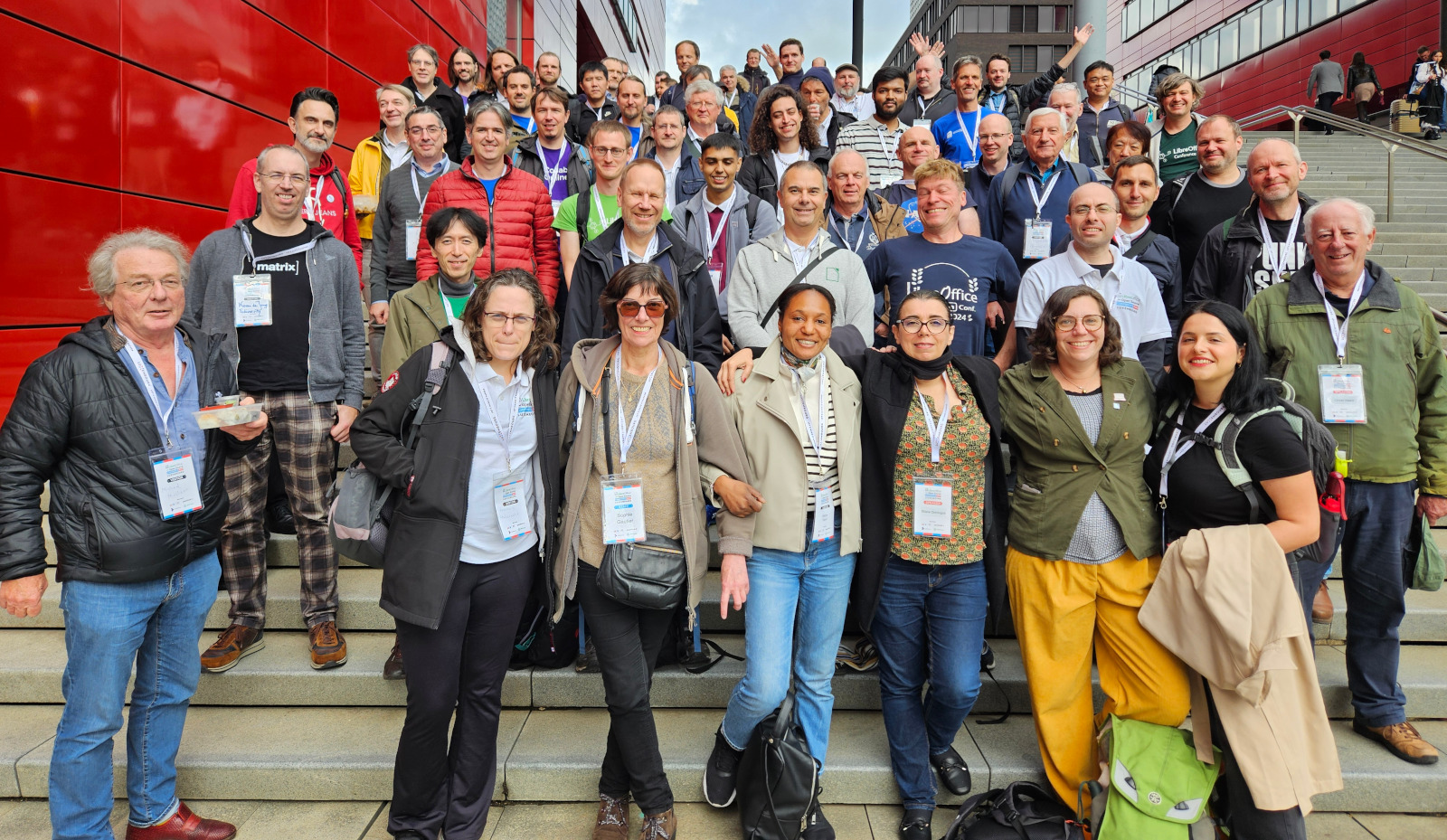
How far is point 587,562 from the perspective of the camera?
9.04 feet

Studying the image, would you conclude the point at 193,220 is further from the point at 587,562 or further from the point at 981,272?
the point at 981,272

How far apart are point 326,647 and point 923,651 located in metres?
2.74

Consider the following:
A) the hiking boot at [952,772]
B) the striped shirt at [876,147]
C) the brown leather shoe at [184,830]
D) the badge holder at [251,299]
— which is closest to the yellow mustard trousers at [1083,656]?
the hiking boot at [952,772]

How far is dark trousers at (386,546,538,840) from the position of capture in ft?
8.70

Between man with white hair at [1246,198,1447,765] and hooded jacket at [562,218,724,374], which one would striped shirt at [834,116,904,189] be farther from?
man with white hair at [1246,198,1447,765]

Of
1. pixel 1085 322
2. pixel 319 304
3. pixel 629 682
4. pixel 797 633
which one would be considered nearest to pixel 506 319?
pixel 629 682

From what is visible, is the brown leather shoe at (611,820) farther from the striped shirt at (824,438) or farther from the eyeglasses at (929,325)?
the eyeglasses at (929,325)

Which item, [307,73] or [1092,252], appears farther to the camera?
[307,73]

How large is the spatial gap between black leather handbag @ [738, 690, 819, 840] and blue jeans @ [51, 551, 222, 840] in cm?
213

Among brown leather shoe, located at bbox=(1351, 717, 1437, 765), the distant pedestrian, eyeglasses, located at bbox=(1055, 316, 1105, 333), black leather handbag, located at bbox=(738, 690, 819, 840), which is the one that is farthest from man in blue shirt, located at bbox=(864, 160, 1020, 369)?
the distant pedestrian

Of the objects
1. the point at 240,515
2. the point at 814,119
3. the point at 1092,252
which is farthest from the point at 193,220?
the point at 1092,252

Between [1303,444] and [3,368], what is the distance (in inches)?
276

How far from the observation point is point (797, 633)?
3.06m

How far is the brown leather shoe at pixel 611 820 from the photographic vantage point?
2936 millimetres
